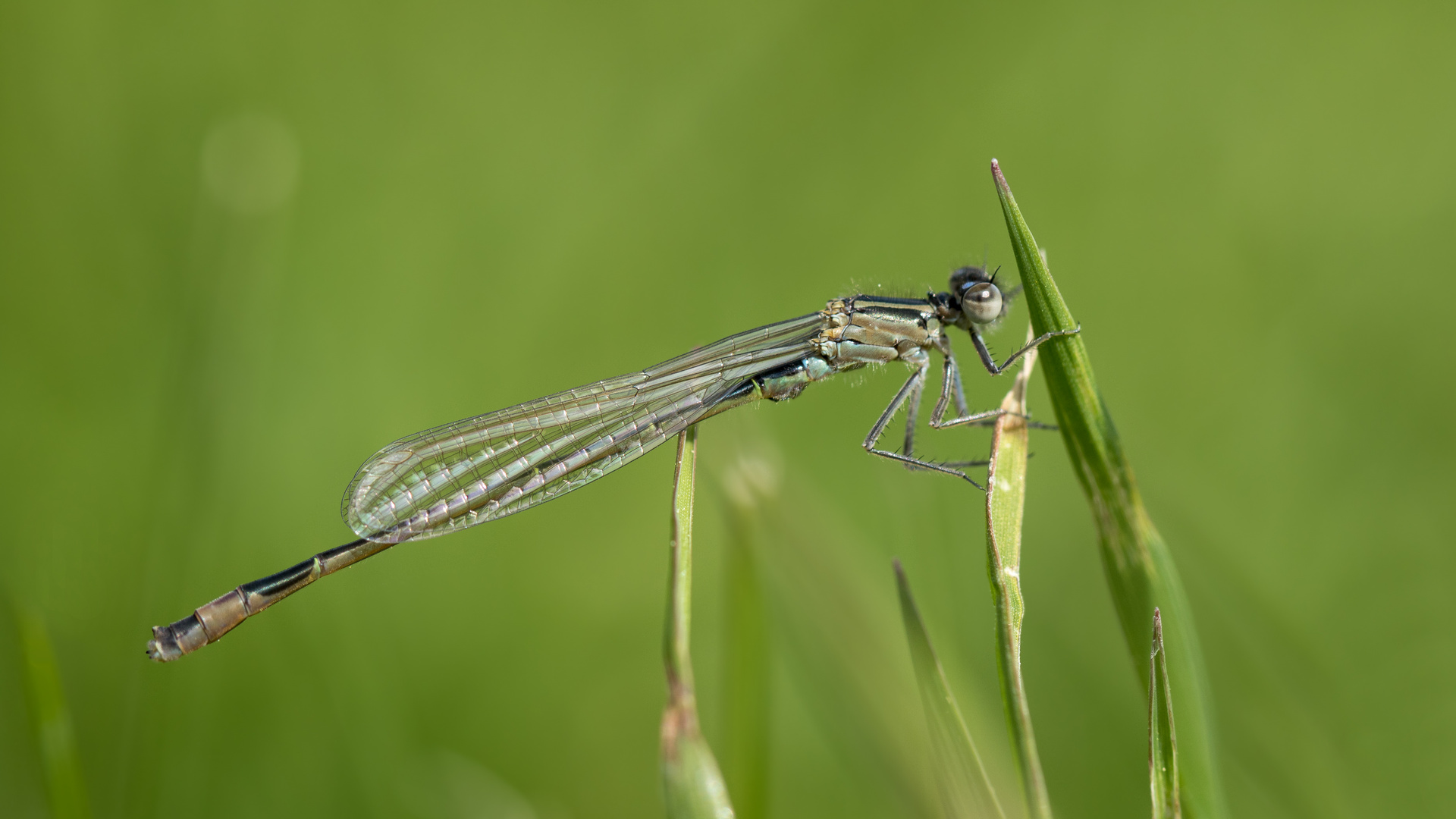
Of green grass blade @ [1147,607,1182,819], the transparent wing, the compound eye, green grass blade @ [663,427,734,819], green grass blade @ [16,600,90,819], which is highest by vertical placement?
the transparent wing

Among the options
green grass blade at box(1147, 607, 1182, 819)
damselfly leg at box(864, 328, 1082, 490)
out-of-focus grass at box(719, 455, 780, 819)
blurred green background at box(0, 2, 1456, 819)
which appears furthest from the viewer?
damselfly leg at box(864, 328, 1082, 490)

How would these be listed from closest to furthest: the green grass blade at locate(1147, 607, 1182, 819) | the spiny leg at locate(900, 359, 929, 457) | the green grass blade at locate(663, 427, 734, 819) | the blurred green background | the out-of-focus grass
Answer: the green grass blade at locate(663, 427, 734, 819)
the green grass blade at locate(1147, 607, 1182, 819)
the out-of-focus grass
the blurred green background
the spiny leg at locate(900, 359, 929, 457)

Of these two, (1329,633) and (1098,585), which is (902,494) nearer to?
(1098,585)

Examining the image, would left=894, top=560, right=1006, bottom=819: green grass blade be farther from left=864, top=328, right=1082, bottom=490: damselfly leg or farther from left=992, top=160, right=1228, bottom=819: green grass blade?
left=864, top=328, right=1082, bottom=490: damselfly leg

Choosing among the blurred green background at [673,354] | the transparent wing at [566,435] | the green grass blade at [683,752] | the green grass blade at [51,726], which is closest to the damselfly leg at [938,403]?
the blurred green background at [673,354]

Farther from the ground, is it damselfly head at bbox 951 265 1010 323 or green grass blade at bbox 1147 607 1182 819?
damselfly head at bbox 951 265 1010 323

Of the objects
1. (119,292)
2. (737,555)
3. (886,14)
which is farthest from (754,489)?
(886,14)

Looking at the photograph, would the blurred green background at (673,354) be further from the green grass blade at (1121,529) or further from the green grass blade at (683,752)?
the green grass blade at (683,752)

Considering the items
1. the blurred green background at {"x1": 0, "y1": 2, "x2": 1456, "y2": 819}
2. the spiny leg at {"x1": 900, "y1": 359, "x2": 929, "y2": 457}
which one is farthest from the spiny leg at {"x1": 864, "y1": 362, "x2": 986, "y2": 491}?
the blurred green background at {"x1": 0, "y1": 2, "x2": 1456, "y2": 819}
